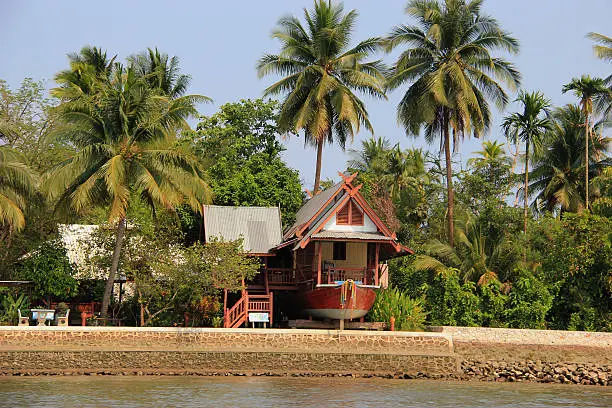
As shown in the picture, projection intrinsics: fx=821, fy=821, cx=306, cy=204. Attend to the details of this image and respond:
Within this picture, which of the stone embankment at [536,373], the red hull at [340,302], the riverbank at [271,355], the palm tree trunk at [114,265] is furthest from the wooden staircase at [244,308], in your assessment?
the stone embankment at [536,373]

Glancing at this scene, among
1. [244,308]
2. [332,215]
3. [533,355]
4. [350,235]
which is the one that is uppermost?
[332,215]

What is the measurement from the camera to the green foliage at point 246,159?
38625 mm

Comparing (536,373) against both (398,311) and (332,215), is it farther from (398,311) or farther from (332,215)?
(332,215)

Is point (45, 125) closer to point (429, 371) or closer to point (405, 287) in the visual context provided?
point (405, 287)

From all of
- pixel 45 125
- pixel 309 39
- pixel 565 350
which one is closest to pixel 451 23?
pixel 309 39

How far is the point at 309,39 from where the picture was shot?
133ft

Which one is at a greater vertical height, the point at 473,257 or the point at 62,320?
the point at 473,257

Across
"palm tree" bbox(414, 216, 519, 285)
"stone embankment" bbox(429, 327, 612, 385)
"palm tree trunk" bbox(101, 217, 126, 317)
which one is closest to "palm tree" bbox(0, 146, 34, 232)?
"palm tree trunk" bbox(101, 217, 126, 317)

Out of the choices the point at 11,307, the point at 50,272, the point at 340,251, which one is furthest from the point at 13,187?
the point at 340,251

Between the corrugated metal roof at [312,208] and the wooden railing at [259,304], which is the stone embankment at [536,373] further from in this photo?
the corrugated metal roof at [312,208]

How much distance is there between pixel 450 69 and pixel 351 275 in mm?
10883

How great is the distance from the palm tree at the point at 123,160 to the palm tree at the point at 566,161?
20.6 m

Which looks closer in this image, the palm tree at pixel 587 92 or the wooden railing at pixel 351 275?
the wooden railing at pixel 351 275

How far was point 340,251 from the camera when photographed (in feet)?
107
